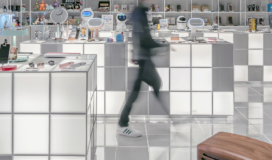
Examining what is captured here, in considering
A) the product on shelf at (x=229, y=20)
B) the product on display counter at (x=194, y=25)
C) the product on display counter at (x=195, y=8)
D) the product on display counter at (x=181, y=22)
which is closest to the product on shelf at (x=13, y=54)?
the product on display counter at (x=194, y=25)

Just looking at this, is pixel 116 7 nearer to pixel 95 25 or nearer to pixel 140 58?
pixel 95 25

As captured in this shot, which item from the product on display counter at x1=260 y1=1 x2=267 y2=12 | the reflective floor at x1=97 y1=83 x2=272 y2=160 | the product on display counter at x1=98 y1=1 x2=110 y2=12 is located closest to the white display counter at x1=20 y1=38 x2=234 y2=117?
the reflective floor at x1=97 y1=83 x2=272 y2=160

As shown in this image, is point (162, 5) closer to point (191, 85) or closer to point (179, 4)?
point (179, 4)

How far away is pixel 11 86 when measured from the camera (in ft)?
8.33

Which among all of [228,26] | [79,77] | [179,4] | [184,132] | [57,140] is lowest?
[184,132]

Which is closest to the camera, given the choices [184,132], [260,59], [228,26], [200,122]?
[184,132]

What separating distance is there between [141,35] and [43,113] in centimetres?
150

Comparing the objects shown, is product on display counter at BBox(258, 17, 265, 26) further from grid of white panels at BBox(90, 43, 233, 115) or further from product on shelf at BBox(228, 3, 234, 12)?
grid of white panels at BBox(90, 43, 233, 115)

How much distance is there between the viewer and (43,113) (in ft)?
8.40

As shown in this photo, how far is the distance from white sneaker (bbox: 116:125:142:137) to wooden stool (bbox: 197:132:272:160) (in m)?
1.66

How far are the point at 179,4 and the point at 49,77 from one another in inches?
304

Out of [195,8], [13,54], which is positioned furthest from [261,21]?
[13,54]

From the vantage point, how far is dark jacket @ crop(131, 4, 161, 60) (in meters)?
3.68

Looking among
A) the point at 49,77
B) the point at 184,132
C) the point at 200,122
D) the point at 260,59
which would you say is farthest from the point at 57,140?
the point at 260,59
